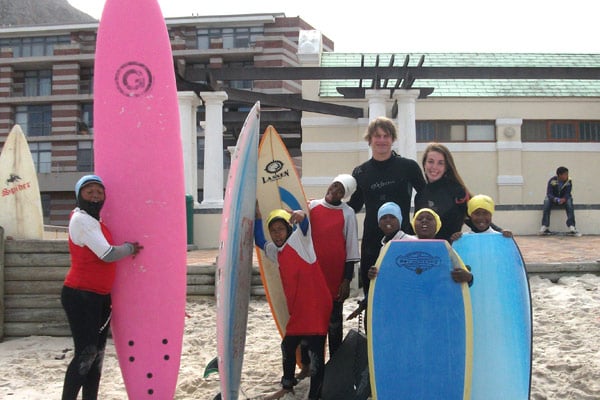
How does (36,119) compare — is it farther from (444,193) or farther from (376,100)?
(444,193)

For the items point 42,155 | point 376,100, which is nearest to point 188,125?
point 376,100

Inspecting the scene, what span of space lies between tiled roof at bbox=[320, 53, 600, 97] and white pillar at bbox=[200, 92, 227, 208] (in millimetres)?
4860

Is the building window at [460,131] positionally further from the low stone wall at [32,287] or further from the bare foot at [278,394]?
the bare foot at [278,394]

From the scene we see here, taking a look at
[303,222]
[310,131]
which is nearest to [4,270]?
[303,222]

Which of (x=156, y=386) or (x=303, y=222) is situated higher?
(x=303, y=222)

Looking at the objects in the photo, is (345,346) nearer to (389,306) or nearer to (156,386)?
(389,306)

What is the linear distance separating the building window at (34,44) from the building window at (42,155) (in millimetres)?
6870

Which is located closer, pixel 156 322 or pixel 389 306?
pixel 389 306

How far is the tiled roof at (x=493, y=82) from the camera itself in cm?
1554

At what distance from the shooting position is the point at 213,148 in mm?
11383

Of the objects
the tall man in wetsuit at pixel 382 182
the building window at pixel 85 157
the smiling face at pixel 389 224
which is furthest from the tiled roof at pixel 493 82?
the building window at pixel 85 157

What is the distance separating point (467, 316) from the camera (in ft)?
9.71

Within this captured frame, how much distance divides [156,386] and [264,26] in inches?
1394

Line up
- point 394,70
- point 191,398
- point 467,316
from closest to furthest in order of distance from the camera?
point 467,316 → point 191,398 → point 394,70
